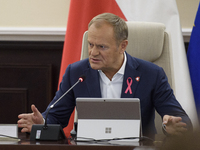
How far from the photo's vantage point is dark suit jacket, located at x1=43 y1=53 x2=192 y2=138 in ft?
5.55

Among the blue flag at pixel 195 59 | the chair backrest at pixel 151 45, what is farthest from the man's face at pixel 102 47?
the blue flag at pixel 195 59

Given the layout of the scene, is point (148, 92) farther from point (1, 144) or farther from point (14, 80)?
point (14, 80)

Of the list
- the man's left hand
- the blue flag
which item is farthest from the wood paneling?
the man's left hand

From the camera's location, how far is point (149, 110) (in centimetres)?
175

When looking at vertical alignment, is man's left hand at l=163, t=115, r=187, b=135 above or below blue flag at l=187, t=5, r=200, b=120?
below

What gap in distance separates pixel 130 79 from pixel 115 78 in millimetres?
97

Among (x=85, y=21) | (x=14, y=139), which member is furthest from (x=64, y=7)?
(x=14, y=139)

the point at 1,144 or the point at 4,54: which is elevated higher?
the point at 4,54

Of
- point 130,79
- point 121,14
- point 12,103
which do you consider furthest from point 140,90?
point 12,103

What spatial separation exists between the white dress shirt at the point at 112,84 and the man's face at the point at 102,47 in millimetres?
59

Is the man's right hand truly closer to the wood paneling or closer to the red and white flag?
the red and white flag

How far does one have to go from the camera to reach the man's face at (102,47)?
1.63m

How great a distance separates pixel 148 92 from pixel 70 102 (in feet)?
1.65

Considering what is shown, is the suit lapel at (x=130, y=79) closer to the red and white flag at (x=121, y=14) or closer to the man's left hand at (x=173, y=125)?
the man's left hand at (x=173, y=125)
